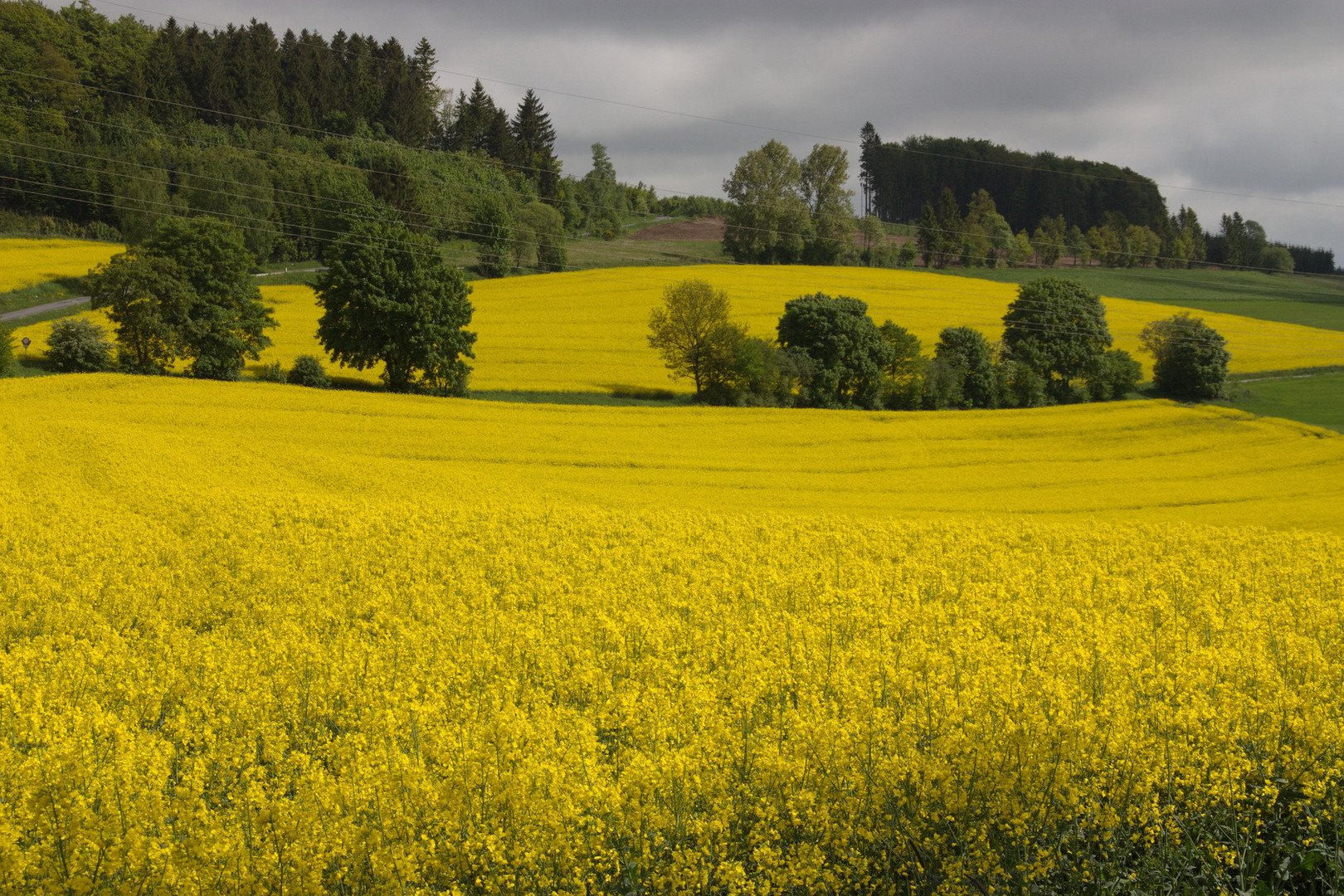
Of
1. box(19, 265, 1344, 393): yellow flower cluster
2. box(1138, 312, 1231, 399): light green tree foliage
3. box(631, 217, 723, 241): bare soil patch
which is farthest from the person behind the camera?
box(631, 217, 723, 241): bare soil patch

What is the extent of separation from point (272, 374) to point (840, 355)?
95.9 feet

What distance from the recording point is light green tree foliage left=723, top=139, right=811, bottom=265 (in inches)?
3807

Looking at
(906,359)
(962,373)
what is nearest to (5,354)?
(906,359)

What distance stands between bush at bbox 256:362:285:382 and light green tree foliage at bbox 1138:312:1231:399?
49.6 m

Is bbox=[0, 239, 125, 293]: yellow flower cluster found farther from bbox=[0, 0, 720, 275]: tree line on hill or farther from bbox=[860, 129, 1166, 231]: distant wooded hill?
bbox=[860, 129, 1166, 231]: distant wooded hill

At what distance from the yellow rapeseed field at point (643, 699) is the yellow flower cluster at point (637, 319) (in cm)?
2725

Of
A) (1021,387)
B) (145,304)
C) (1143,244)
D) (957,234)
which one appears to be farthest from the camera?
(1143,244)

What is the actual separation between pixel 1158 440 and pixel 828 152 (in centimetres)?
8129

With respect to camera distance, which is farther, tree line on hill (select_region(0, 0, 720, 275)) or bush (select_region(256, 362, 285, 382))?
tree line on hill (select_region(0, 0, 720, 275))

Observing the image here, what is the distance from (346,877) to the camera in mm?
6461

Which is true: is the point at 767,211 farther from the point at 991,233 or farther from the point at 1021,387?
the point at 1021,387

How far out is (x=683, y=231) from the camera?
116 m

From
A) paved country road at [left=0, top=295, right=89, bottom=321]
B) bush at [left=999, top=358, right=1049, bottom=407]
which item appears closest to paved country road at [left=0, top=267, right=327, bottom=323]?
paved country road at [left=0, top=295, right=89, bottom=321]

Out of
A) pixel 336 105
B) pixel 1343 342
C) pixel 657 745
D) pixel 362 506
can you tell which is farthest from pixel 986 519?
pixel 336 105
